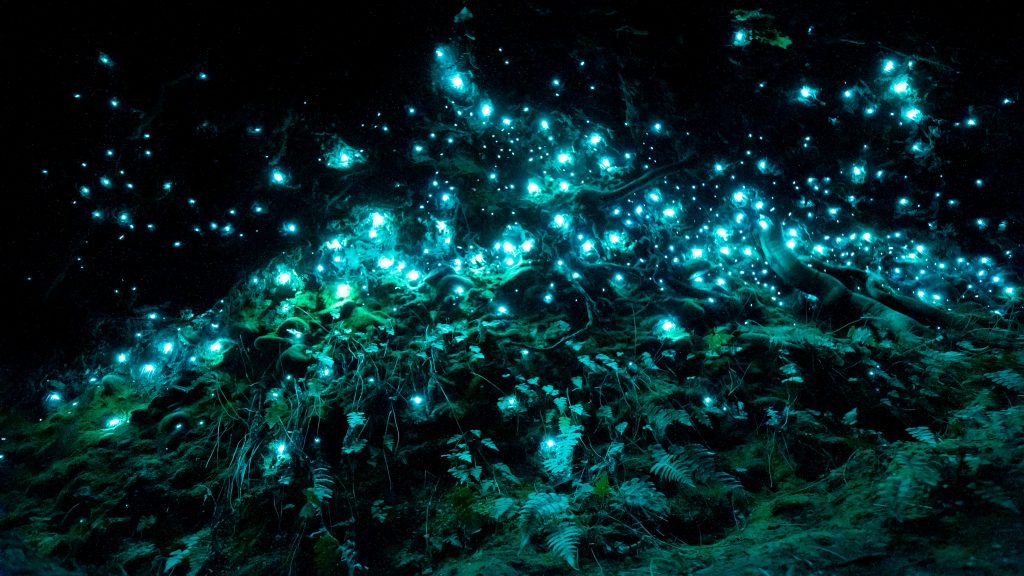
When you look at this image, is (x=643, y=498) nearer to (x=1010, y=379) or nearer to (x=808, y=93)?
(x=1010, y=379)

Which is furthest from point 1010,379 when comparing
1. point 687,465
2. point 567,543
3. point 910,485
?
point 567,543

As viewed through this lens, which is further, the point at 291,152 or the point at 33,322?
the point at 291,152

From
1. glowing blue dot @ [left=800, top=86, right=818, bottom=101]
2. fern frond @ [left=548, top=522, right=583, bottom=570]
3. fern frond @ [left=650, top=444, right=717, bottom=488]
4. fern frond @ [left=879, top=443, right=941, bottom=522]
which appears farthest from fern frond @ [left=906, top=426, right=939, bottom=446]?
glowing blue dot @ [left=800, top=86, right=818, bottom=101]

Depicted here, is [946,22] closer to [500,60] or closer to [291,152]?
[500,60]

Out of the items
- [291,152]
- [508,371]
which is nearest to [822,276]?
[508,371]

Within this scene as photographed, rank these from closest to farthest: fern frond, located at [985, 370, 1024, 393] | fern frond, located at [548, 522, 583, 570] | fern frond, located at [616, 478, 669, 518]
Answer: fern frond, located at [548, 522, 583, 570] → fern frond, located at [616, 478, 669, 518] → fern frond, located at [985, 370, 1024, 393]

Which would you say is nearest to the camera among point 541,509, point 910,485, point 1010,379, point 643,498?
point 910,485

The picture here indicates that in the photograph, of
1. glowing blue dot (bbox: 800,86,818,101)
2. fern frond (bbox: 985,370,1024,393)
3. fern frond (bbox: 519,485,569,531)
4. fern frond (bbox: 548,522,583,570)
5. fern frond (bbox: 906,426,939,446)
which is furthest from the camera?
glowing blue dot (bbox: 800,86,818,101)

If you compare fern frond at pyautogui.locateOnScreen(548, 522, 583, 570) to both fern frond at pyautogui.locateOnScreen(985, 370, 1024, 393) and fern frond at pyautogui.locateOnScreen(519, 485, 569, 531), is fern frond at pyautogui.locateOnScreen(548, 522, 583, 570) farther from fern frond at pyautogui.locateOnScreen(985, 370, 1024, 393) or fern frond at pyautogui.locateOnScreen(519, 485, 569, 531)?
fern frond at pyautogui.locateOnScreen(985, 370, 1024, 393)

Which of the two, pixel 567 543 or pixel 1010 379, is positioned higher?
pixel 1010 379

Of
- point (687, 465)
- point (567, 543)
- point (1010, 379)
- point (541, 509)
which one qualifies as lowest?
point (567, 543)

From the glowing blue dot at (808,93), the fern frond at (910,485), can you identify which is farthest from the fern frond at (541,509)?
the glowing blue dot at (808,93)
